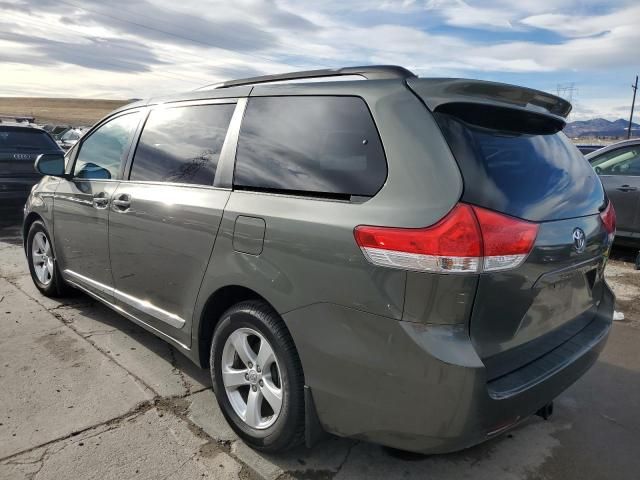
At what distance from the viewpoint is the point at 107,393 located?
322 cm

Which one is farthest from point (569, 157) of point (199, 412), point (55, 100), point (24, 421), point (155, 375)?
point (55, 100)

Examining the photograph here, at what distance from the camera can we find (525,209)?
2.14 meters

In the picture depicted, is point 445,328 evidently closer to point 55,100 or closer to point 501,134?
point 501,134

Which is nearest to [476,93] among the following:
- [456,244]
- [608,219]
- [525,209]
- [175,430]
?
[525,209]

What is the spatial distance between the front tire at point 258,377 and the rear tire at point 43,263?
2.59m

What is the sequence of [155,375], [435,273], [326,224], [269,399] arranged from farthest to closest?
[155,375] < [269,399] < [326,224] < [435,273]

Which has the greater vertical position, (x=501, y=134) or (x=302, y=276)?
(x=501, y=134)

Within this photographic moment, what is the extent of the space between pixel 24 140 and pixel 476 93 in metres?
8.38

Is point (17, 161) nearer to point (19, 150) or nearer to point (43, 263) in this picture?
point (19, 150)

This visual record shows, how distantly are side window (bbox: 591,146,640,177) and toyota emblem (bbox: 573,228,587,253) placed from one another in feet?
17.0

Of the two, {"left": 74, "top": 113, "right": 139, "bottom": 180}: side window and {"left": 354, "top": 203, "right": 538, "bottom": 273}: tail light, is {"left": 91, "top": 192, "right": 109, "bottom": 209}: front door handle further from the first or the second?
{"left": 354, "top": 203, "right": 538, "bottom": 273}: tail light

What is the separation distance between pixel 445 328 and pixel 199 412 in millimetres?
1719

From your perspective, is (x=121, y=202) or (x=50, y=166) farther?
(x=50, y=166)

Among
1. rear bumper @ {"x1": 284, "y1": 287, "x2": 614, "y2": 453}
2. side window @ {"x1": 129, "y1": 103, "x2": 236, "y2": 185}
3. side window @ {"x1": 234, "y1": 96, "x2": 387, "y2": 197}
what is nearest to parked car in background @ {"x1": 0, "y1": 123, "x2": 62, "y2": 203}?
side window @ {"x1": 129, "y1": 103, "x2": 236, "y2": 185}
